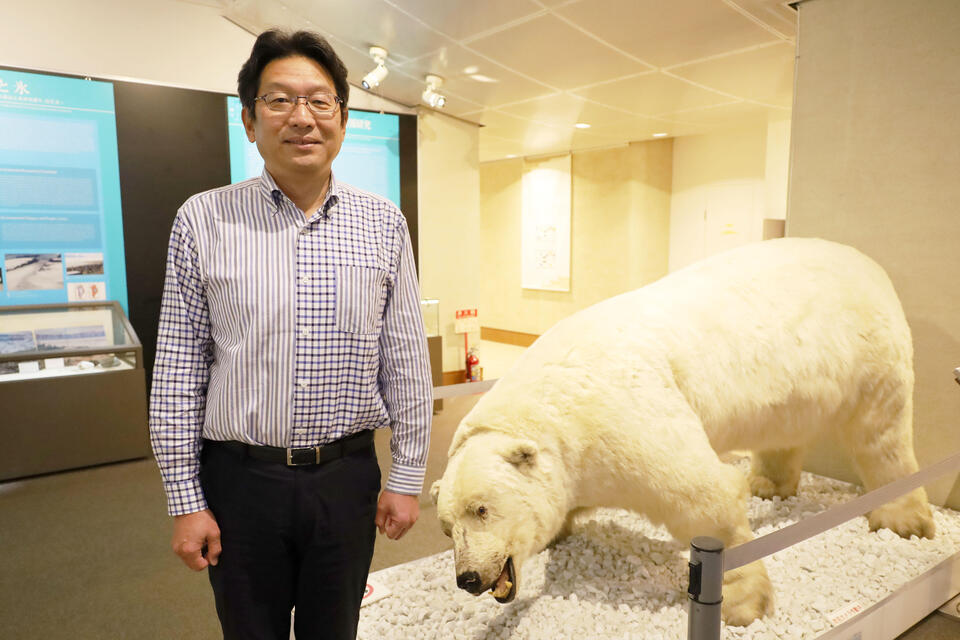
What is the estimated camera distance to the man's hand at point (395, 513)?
63.5 inches

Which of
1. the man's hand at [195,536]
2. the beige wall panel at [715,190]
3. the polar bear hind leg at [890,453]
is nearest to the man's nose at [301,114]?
the man's hand at [195,536]

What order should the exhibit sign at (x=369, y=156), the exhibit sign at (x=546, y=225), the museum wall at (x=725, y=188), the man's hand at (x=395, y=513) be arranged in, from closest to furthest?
the man's hand at (x=395, y=513), the exhibit sign at (x=369, y=156), the museum wall at (x=725, y=188), the exhibit sign at (x=546, y=225)

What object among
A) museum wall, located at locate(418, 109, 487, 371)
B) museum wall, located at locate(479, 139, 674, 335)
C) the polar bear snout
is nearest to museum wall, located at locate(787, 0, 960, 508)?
the polar bear snout

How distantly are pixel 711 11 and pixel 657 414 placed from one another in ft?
9.07

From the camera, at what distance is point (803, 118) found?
3.50 metres

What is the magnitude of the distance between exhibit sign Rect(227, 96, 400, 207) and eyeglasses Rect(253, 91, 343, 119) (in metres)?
4.16

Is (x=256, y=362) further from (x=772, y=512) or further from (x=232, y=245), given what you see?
(x=772, y=512)

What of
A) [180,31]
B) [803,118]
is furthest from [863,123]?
[180,31]

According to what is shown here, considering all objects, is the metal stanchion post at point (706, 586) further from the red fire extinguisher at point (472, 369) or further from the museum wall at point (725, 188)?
the museum wall at point (725, 188)

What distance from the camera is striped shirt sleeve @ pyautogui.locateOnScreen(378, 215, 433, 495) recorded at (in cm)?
163

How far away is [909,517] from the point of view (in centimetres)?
289

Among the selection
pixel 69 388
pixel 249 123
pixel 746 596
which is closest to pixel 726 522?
pixel 746 596

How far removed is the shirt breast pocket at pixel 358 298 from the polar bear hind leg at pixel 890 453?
2359 mm

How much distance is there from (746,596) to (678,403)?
74 cm
